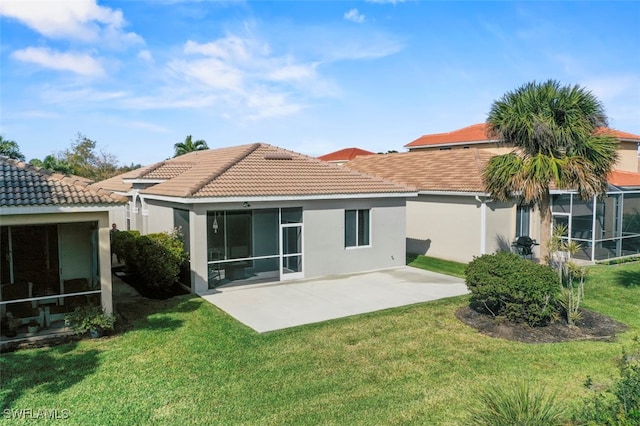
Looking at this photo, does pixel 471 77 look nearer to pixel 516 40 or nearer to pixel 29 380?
pixel 516 40

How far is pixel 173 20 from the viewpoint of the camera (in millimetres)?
17000

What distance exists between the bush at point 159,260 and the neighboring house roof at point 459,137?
24928 mm

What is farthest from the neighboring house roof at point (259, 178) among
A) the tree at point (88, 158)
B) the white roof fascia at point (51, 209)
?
the tree at point (88, 158)

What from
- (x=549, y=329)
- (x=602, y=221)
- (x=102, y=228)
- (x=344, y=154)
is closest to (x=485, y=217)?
(x=602, y=221)

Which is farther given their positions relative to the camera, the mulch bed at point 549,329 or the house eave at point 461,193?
the house eave at point 461,193

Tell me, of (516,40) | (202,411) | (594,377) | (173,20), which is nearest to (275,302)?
(202,411)

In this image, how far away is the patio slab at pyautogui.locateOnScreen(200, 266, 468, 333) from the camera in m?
12.8

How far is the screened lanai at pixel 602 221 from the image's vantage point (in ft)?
69.1

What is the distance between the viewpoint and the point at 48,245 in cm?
1416

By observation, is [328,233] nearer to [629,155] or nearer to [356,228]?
[356,228]

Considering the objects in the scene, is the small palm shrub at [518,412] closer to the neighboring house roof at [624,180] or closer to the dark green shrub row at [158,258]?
the dark green shrub row at [158,258]

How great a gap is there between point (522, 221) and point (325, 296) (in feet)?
38.3
